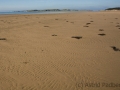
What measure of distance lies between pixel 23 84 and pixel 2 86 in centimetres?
59

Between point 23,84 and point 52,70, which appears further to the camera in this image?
point 52,70

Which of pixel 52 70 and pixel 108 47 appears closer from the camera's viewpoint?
pixel 52 70

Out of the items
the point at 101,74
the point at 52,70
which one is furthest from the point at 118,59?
the point at 52,70

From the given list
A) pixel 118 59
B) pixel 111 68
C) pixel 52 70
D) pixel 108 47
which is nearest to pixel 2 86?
pixel 52 70

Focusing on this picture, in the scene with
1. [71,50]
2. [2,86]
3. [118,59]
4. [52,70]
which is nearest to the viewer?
[2,86]

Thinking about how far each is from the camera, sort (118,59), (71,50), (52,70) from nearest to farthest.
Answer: (52,70) → (118,59) → (71,50)

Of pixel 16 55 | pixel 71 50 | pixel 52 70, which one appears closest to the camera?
pixel 52 70

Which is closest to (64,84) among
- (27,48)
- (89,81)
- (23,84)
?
(89,81)

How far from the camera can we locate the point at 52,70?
485 cm

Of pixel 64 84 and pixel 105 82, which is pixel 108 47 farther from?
pixel 64 84

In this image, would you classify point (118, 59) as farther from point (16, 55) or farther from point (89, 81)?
point (16, 55)

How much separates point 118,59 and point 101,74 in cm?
163

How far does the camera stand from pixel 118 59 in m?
5.68

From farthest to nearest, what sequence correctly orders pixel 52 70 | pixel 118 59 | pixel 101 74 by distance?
pixel 118 59
pixel 52 70
pixel 101 74
